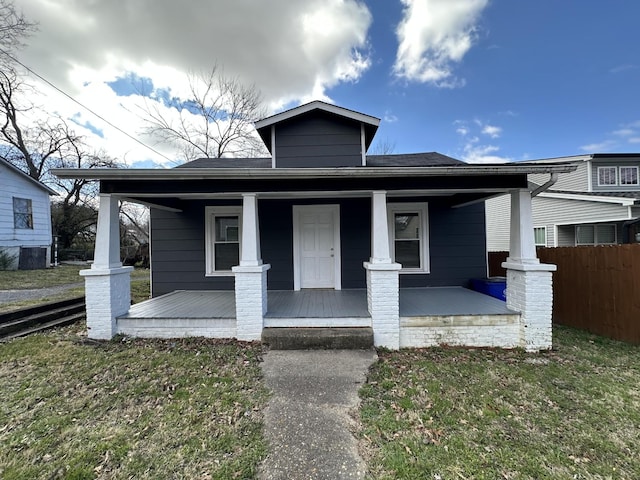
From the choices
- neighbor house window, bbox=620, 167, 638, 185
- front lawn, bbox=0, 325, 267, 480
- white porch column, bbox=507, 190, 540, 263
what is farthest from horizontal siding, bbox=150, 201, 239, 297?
neighbor house window, bbox=620, 167, 638, 185

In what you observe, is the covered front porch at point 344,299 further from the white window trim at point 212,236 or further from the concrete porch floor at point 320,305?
the white window trim at point 212,236

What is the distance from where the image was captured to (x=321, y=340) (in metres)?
3.97

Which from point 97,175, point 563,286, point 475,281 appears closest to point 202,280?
point 97,175

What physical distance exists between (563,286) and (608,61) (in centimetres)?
1417

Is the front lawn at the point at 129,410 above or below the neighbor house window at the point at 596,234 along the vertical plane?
below

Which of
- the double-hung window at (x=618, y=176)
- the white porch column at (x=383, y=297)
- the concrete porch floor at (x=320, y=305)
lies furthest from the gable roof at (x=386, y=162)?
the double-hung window at (x=618, y=176)

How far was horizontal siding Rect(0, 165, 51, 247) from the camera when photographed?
11344mm

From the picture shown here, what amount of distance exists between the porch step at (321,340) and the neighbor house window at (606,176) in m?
15.1

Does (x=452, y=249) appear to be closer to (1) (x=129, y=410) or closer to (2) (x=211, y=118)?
(1) (x=129, y=410)

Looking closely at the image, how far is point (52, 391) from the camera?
2893mm

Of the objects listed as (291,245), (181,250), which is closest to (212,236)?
(181,250)

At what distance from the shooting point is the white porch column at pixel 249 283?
4.14 m

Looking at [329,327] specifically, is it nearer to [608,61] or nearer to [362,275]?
[362,275]

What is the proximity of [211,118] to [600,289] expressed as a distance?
57.4ft
